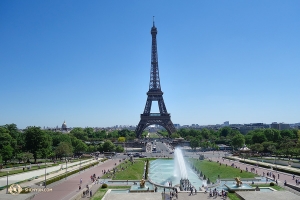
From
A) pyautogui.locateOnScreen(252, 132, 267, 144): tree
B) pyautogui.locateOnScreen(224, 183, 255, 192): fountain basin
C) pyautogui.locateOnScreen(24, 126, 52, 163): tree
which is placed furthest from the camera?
pyautogui.locateOnScreen(252, 132, 267, 144): tree

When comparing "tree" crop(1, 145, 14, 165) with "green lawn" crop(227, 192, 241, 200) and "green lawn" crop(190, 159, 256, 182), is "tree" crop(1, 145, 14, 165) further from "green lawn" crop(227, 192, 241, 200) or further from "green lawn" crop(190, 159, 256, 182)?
"green lawn" crop(227, 192, 241, 200)

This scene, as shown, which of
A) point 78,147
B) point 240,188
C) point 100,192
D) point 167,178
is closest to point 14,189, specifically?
point 100,192

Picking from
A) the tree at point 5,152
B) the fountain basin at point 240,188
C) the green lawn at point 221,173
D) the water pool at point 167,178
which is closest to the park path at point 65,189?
the water pool at point 167,178

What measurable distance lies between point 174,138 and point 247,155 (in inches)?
1562

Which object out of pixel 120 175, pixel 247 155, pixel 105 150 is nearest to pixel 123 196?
pixel 120 175

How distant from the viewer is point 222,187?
30953mm

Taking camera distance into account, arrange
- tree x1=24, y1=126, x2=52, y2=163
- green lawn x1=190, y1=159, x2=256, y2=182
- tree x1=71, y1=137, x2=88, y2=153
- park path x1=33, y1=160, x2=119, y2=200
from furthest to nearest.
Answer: tree x1=71, y1=137, x2=88, y2=153 < tree x1=24, y1=126, x2=52, y2=163 < green lawn x1=190, y1=159, x2=256, y2=182 < park path x1=33, y1=160, x2=119, y2=200

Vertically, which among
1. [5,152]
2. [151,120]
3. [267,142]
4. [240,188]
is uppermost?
[151,120]

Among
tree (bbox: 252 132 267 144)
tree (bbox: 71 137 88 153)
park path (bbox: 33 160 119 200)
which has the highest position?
tree (bbox: 252 132 267 144)

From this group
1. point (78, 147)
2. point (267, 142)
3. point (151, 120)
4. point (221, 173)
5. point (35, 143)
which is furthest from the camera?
point (151, 120)

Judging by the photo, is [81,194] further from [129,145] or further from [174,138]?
[174,138]

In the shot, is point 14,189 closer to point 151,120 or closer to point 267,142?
point 267,142

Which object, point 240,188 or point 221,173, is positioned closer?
point 240,188

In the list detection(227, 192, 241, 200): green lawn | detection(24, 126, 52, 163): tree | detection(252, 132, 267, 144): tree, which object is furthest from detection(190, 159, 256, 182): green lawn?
detection(252, 132, 267, 144): tree
